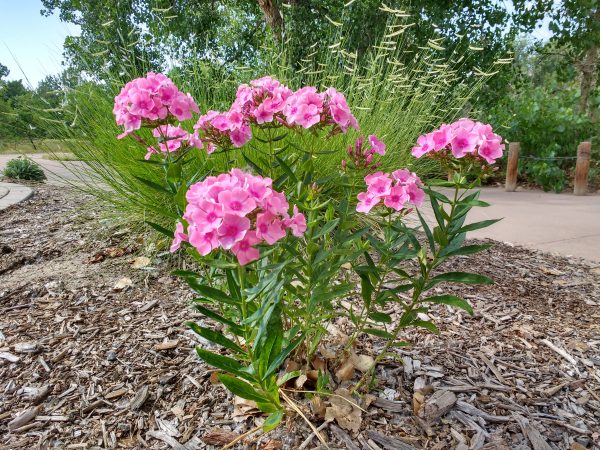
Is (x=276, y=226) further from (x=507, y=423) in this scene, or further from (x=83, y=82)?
(x=83, y=82)

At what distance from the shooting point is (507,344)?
72.9 inches

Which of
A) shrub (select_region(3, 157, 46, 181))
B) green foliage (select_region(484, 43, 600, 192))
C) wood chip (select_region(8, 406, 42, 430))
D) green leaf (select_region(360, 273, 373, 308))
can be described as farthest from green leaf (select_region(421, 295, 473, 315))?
shrub (select_region(3, 157, 46, 181))

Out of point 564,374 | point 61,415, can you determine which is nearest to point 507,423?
point 564,374

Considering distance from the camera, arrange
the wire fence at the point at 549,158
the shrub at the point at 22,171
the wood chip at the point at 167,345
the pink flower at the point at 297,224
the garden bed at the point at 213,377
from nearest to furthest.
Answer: the pink flower at the point at 297,224
the garden bed at the point at 213,377
the wood chip at the point at 167,345
the wire fence at the point at 549,158
the shrub at the point at 22,171

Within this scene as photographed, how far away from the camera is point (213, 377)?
153 centimetres

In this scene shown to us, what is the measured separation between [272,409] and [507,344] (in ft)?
3.83

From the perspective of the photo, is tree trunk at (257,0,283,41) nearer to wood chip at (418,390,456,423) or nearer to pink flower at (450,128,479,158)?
pink flower at (450,128,479,158)

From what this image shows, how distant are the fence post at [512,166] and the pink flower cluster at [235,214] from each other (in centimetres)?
594

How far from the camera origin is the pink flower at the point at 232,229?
34.3 inches

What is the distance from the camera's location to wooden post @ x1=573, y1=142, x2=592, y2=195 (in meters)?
5.59

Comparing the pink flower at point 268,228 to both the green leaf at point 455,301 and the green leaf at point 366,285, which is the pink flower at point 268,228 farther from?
the green leaf at point 455,301

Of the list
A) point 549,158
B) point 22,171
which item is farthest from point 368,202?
point 22,171

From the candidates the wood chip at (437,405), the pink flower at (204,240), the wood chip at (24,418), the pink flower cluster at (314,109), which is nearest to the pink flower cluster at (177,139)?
the pink flower cluster at (314,109)

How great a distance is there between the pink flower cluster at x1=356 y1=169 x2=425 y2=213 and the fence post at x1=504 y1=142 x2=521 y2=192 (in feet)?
17.9
